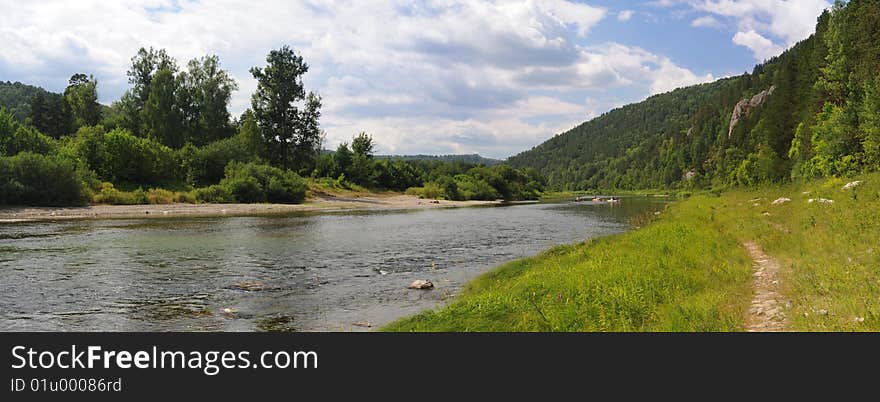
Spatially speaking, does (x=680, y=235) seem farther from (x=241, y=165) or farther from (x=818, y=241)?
(x=241, y=165)

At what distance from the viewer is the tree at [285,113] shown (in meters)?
96.3

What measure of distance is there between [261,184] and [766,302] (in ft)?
248

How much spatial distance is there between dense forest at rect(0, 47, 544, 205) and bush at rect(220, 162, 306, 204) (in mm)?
157

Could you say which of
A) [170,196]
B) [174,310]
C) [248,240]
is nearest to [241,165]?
[170,196]

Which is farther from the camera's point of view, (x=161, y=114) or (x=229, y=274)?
(x=161, y=114)

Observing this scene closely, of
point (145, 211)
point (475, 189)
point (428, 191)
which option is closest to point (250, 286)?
point (145, 211)

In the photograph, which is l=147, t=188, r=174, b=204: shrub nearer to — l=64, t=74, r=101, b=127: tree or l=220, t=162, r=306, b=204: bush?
l=220, t=162, r=306, b=204: bush

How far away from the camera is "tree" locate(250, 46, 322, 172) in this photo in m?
96.3

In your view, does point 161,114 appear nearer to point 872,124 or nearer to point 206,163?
point 206,163

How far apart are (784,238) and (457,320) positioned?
15513 mm

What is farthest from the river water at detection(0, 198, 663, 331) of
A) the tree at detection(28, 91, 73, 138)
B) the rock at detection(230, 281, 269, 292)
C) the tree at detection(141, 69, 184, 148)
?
Answer: the tree at detection(28, 91, 73, 138)

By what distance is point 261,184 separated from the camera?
80.4m
